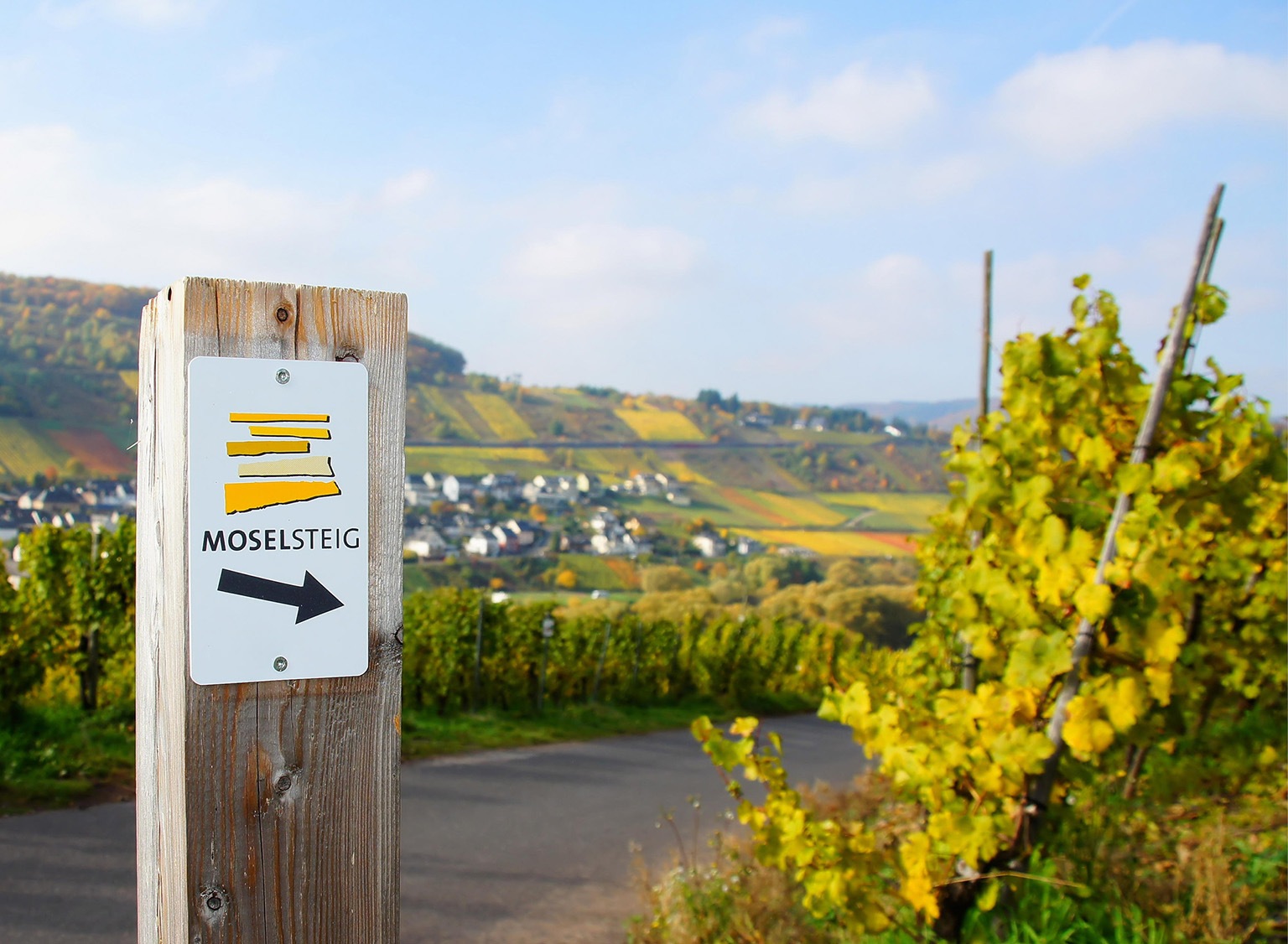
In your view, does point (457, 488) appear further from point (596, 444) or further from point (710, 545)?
point (596, 444)

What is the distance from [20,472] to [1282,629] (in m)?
24.5

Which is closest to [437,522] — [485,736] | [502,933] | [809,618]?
[809,618]

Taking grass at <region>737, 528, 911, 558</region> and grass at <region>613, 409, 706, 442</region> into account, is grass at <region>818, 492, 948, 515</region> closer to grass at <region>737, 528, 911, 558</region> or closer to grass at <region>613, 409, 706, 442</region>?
grass at <region>737, 528, 911, 558</region>

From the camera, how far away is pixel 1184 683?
9.73 feet

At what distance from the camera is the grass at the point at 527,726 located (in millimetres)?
8164

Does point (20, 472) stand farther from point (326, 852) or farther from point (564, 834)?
point (326, 852)

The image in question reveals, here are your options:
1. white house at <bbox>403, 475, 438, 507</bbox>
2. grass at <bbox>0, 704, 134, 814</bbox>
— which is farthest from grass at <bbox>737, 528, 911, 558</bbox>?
grass at <bbox>0, 704, 134, 814</bbox>

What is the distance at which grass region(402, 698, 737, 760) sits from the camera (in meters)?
8.16

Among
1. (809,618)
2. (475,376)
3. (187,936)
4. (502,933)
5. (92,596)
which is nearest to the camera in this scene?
(187,936)

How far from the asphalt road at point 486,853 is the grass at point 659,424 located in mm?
34339

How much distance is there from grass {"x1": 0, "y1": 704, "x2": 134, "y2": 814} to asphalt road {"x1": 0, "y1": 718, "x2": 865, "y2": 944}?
0.32 m

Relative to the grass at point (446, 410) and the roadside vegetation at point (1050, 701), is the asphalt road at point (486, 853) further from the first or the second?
the grass at point (446, 410)

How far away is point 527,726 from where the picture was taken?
9.46m

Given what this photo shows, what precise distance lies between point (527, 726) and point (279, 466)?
29.1ft
